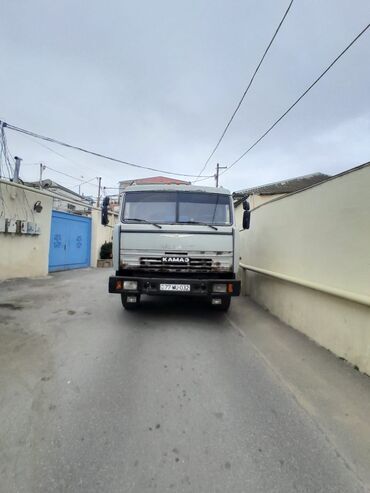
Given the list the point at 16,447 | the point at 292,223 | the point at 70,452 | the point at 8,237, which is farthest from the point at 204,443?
the point at 8,237

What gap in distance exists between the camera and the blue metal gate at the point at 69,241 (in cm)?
1153

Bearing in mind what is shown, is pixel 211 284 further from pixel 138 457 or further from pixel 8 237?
pixel 8 237

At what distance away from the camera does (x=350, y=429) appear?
2.36 m

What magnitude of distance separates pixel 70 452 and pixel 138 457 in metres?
0.48

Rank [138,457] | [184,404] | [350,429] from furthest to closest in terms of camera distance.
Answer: [184,404] < [350,429] < [138,457]

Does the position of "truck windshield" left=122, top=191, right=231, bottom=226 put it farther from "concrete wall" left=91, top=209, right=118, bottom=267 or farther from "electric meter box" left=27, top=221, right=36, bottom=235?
"concrete wall" left=91, top=209, right=118, bottom=267

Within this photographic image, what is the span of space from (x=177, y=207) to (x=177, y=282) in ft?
4.77

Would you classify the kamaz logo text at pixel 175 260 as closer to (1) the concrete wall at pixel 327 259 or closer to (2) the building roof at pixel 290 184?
(1) the concrete wall at pixel 327 259

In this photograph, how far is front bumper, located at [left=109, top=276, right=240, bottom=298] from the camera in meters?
4.92

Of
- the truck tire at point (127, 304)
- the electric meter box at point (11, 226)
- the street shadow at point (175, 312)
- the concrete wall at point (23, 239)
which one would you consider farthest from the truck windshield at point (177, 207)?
the concrete wall at point (23, 239)

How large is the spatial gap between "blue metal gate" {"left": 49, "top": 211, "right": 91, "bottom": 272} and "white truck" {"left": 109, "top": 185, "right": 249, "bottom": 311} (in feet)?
24.4

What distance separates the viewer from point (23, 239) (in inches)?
371

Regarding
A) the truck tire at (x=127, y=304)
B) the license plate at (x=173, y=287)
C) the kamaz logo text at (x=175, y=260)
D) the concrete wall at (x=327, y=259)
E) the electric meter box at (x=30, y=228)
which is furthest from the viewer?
the electric meter box at (x=30, y=228)

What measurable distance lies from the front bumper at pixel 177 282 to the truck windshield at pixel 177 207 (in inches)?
43.5
